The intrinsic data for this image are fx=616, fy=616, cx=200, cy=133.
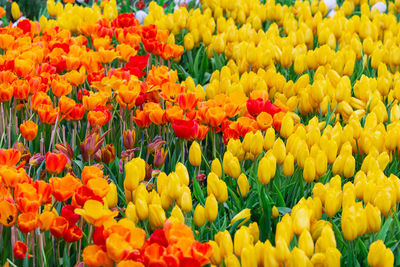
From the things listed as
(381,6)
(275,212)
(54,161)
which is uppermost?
(381,6)

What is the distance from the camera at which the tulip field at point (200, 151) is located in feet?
5.83

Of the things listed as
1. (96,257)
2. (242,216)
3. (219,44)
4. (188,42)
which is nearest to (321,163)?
(242,216)

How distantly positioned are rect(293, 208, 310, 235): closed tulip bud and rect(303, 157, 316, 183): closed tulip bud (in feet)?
1.34

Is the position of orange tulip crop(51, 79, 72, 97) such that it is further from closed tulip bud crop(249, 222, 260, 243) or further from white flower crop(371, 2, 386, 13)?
white flower crop(371, 2, 386, 13)

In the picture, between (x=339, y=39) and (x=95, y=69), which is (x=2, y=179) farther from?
(x=339, y=39)

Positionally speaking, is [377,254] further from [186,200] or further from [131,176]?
[131,176]

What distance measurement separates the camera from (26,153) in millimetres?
2533

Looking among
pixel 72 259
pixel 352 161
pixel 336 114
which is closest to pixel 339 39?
pixel 336 114

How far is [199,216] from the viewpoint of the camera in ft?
6.59

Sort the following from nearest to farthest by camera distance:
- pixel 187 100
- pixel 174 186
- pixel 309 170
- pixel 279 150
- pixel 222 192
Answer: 1. pixel 174 186
2. pixel 222 192
3. pixel 309 170
4. pixel 279 150
5. pixel 187 100

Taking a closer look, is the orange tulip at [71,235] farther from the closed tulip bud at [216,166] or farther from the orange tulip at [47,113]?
the orange tulip at [47,113]

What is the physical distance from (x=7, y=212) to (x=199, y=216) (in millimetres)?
599

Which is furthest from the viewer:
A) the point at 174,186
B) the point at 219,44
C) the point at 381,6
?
the point at 381,6

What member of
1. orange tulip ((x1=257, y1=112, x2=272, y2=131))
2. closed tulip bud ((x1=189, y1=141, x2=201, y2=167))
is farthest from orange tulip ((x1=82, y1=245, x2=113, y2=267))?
orange tulip ((x1=257, y1=112, x2=272, y2=131))
